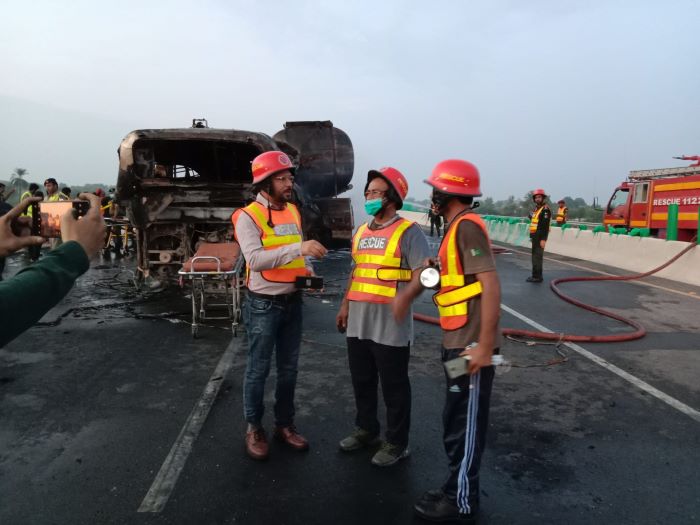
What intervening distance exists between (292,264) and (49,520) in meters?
2.06

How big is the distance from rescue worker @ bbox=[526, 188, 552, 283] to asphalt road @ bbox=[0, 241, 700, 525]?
3.96 m

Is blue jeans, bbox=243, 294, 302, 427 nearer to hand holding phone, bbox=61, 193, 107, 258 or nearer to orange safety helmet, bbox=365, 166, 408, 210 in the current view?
orange safety helmet, bbox=365, 166, 408, 210

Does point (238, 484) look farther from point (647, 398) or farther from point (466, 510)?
point (647, 398)

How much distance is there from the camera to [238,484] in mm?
3148

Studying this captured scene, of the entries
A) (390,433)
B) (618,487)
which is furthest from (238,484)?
(618,487)

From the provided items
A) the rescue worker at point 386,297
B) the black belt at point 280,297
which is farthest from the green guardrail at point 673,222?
the black belt at point 280,297

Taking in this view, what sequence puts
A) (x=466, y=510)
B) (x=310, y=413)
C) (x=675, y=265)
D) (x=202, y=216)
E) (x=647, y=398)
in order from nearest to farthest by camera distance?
(x=466, y=510)
(x=310, y=413)
(x=647, y=398)
(x=202, y=216)
(x=675, y=265)

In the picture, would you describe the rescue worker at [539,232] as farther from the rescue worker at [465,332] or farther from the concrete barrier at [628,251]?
the rescue worker at [465,332]

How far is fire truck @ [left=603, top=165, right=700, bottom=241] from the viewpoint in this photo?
537 inches

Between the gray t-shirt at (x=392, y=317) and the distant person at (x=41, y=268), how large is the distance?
83.5 inches

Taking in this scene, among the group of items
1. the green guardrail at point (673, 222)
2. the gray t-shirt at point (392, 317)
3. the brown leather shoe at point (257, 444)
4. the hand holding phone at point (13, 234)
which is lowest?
the brown leather shoe at point (257, 444)

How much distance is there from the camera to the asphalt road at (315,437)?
294cm

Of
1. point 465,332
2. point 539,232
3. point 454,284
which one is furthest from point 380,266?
point 539,232

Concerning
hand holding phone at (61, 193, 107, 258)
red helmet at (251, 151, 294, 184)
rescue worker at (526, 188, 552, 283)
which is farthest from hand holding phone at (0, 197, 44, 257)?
rescue worker at (526, 188, 552, 283)
